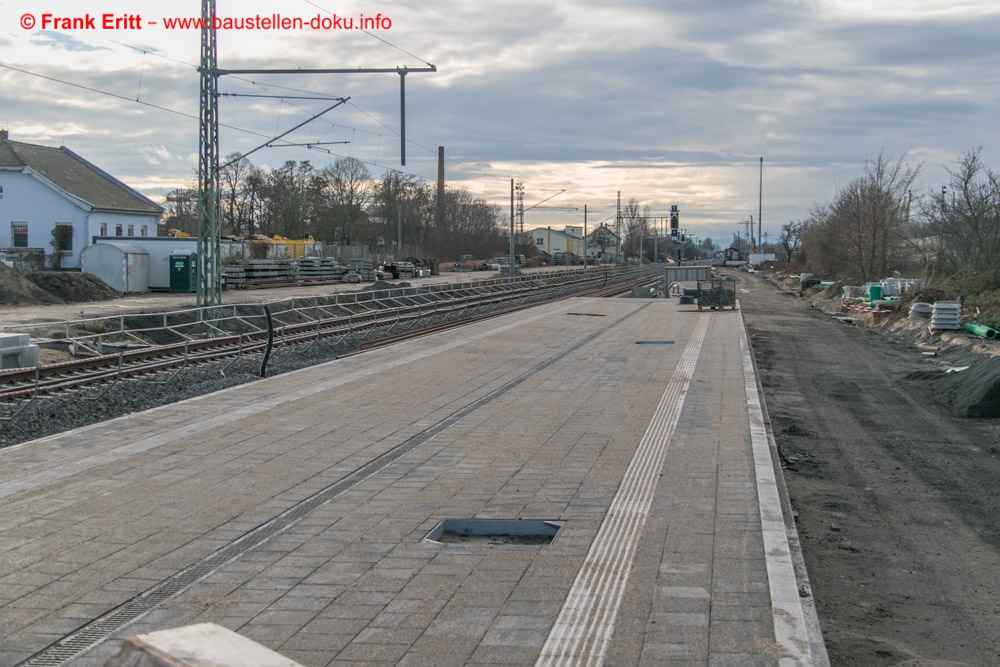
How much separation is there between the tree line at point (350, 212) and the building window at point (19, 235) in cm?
2466

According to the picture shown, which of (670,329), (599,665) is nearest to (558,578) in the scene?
(599,665)

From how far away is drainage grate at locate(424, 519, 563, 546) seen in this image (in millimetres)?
6340

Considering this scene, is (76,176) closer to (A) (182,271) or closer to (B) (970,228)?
(A) (182,271)

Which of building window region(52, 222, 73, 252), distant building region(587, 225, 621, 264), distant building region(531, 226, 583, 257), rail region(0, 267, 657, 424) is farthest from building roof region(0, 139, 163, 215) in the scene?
distant building region(531, 226, 583, 257)

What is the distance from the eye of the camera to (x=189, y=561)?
18.9ft

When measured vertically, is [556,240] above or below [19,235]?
above

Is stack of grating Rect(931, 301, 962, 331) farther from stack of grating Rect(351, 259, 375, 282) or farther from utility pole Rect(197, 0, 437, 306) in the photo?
stack of grating Rect(351, 259, 375, 282)

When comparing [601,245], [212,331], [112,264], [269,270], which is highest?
[601,245]

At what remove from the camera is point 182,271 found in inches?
1575

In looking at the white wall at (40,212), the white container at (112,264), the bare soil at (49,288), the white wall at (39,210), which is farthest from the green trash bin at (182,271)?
the white wall at (39,210)

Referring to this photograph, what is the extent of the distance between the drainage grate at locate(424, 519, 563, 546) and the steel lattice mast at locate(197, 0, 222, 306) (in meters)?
18.9

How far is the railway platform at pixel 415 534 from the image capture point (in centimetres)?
463

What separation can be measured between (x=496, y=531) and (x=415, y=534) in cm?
62

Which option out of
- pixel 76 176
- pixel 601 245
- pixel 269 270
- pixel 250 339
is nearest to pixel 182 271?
pixel 269 270
